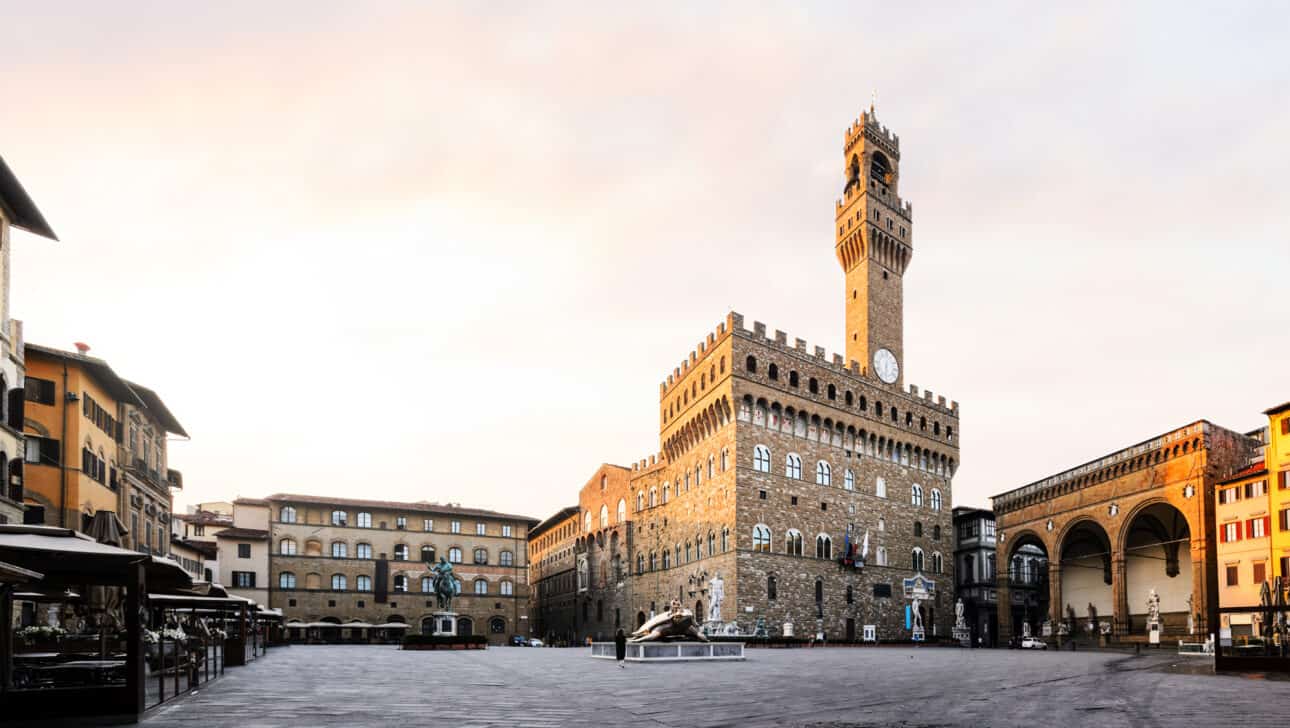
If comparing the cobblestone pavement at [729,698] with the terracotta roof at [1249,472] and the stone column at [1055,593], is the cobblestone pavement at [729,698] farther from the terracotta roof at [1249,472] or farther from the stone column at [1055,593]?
the stone column at [1055,593]

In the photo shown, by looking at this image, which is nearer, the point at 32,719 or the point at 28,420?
the point at 32,719

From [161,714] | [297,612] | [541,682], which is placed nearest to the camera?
[161,714]

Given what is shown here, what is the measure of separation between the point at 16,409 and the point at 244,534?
154 feet

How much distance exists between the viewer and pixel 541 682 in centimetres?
2122

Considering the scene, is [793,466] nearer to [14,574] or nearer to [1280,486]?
[1280,486]

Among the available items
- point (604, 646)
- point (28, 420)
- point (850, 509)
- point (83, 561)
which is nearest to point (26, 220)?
point (28, 420)

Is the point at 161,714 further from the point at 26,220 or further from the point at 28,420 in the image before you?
the point at 28,420

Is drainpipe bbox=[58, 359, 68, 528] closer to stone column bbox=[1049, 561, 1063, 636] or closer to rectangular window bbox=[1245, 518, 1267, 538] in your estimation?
rectangular window bbox=[1245, 518, 1267, 538]

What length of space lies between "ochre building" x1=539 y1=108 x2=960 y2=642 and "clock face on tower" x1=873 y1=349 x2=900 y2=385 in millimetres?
134

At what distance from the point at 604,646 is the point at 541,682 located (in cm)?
1578

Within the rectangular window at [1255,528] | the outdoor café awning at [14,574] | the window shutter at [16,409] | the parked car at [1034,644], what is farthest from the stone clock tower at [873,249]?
the outdoor café awning at [14,574]

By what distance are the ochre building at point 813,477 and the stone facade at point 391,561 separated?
1190 centimetres

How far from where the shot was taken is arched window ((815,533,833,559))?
2234 inches

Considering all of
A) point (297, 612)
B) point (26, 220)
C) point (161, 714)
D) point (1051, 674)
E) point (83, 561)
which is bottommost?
point (297, 612)
